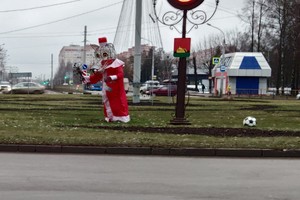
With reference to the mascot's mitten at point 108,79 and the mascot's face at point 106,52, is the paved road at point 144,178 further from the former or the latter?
the mascot's face at point 106,52

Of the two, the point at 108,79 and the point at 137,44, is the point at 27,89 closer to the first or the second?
the point at 137,44

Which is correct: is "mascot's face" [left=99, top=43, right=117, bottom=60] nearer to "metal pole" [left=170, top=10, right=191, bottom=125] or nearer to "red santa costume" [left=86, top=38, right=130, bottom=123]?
"red santa costume" [left=86, top=38, right=130, bottom=123]

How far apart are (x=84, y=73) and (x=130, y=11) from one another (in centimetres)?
807

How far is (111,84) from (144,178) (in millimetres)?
8693

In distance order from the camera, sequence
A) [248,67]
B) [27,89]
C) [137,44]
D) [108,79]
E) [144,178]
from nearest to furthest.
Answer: [144,178] → [108,79] → [137,44] → [27,89] → [248,67]

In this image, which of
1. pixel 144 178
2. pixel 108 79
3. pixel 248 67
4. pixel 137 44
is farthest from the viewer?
pixel 248 67

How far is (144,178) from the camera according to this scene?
293 inches

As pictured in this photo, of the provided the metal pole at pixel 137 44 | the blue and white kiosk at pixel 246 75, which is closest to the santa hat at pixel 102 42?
the metal pole at pixel 137 44

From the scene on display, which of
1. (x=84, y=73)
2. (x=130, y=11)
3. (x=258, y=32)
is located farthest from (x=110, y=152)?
(x=258, y=32)

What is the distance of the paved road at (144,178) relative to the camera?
6.25 meters

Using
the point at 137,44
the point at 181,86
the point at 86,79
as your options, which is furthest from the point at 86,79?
the point at 137,44

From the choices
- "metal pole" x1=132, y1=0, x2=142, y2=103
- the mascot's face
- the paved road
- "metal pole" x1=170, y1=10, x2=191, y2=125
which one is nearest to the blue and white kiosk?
"metal pole" x1=132, y1=0, x2=142, y2=103

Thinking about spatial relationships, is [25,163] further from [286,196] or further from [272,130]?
[272,130]

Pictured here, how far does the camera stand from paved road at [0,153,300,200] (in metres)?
6.25
